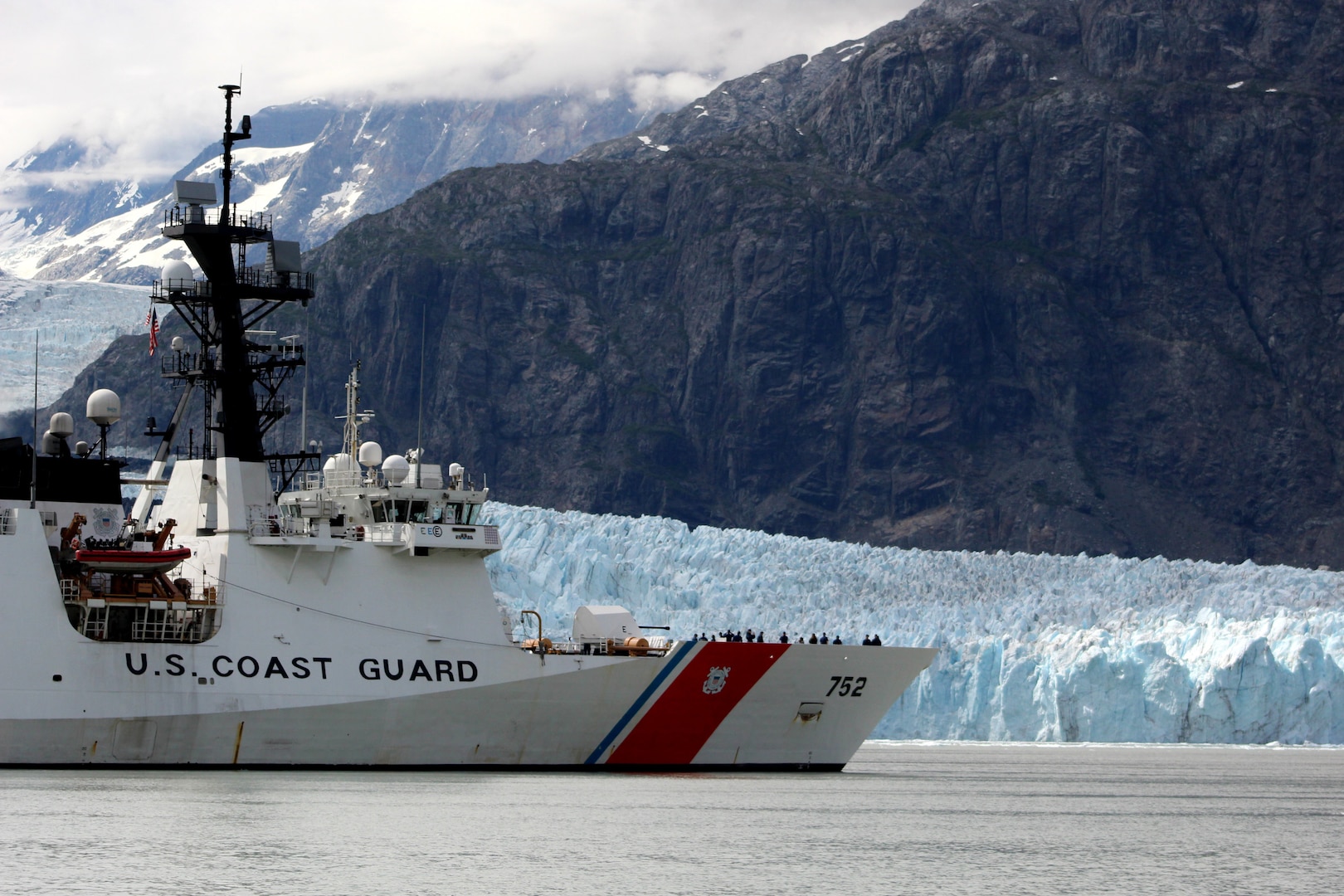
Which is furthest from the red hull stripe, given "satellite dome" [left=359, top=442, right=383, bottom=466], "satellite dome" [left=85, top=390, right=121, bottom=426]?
"satellite dome" [left=85, top=390, right=121, bottom=426]

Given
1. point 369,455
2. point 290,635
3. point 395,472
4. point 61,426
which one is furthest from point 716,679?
point 61,426

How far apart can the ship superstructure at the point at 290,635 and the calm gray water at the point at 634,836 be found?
0.79 meters

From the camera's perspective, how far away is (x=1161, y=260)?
171m

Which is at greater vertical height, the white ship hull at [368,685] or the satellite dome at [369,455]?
the satellite dome at [369,455]

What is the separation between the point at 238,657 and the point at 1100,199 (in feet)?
477

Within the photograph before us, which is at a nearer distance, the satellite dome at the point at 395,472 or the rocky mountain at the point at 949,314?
the satellite dome at the point at 395,472

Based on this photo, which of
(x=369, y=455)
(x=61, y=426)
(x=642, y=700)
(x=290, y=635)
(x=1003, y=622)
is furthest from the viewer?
(x=1003, y=622)

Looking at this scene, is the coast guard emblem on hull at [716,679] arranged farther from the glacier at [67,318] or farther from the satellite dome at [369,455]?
the glacier at [67,318]

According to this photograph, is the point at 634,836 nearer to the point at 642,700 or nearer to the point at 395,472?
the point at 642,700

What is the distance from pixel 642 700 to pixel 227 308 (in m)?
11.3

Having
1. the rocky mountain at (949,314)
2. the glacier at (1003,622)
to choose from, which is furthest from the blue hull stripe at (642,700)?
the rocky mountain at (949,314)

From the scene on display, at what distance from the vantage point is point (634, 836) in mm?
29109

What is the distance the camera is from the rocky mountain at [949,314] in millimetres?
163500

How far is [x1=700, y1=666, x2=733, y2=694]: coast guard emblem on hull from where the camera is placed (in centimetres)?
3897
